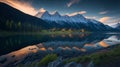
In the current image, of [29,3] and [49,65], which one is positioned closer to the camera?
[49,65]

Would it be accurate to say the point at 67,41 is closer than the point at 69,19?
No

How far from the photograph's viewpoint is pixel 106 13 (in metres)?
10.4

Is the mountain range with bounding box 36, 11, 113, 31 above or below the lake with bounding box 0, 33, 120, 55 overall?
above

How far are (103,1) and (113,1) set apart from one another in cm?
84

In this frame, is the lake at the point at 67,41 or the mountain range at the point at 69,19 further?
the lake at the point at 67,41

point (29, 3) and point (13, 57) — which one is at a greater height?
point (29, 3)

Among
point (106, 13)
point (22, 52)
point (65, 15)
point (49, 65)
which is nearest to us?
point (49, 65)

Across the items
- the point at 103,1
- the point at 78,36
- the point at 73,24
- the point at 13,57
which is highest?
the point at 103,1

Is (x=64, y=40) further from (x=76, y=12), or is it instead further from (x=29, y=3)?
(x=29, y=3)

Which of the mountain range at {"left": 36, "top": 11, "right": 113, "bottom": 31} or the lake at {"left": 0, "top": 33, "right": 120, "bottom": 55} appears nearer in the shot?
the mountain range at {"left": 36, "top": 11, "right": 113, "bottom": 31}

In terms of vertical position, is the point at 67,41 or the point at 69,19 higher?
the point at 69,19

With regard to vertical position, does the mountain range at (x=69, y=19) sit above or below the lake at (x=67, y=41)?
above

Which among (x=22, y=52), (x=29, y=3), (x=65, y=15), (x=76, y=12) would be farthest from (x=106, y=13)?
(x=22, y=52)

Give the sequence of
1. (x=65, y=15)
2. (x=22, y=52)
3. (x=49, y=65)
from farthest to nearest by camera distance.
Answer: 1. (x=65, y=15)
2. (x=22, y=52)
3. (x=49, y=65)
